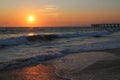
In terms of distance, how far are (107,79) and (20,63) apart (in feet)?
14.4

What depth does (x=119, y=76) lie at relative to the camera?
7.67 meters

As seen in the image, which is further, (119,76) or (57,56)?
(57,56)

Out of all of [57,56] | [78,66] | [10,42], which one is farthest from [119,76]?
[10,42]

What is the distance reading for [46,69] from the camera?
9.25m

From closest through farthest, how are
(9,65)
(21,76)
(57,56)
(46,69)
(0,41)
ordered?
(21,76), (46,69), (9,65), (57,56), (0,41)

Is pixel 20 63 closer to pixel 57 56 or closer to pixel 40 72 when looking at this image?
pixel 40 72

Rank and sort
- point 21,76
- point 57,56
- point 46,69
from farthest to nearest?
point 57,56 → point 46,69 → point 21,76

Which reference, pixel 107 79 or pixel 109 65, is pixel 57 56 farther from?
pixel 107 79

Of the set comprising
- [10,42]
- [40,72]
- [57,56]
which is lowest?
[10,42]

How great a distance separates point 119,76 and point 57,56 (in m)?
5.70

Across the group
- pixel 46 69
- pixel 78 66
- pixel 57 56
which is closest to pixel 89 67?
pixel 78 66

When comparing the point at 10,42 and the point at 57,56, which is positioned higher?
the point at 57,56

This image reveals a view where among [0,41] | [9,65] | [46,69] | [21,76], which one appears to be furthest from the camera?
[0,41]

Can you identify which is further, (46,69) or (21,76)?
(46,69)
